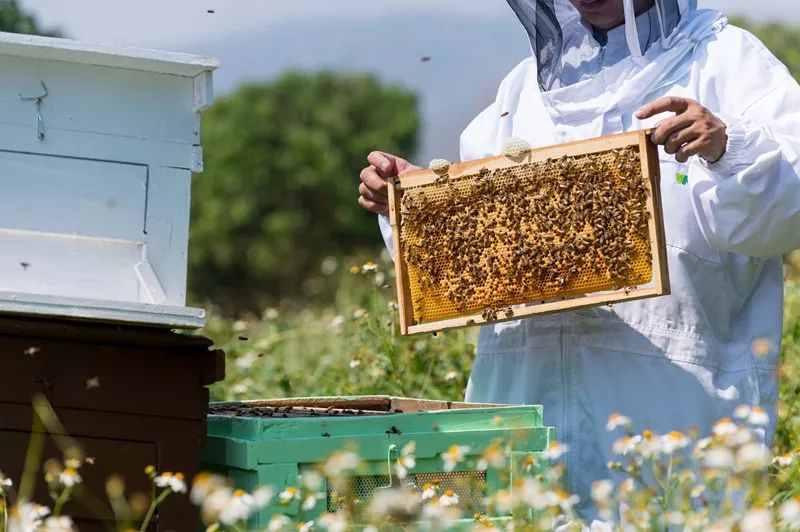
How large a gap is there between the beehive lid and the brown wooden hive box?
765 millimetres

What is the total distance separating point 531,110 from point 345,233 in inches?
1053

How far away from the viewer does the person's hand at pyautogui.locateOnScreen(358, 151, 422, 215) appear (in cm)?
404

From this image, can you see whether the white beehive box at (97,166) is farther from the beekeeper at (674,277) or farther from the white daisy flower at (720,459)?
the white daisy flower at (720,459)

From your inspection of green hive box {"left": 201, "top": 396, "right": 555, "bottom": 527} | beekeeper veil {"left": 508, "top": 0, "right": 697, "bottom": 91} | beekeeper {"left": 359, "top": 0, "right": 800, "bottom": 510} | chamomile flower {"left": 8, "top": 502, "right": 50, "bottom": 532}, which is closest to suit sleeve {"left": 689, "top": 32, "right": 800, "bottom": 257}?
beekeeper {"left": 359, "top": 0, "right": 800, "bottom": 510}

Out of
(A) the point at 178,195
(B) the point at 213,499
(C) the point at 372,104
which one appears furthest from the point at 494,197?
(C) the point at 372,104

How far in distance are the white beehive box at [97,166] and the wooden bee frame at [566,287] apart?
0.72 meters

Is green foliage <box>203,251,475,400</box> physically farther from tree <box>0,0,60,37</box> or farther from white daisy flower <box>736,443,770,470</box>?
tree <box>0,0,60,37</box>

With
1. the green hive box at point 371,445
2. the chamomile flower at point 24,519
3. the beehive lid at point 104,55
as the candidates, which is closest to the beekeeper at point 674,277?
the green hive box at point 371,445

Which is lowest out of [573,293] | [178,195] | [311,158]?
[573,293]

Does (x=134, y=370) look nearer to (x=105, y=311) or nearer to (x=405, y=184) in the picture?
(x=105, y=311)

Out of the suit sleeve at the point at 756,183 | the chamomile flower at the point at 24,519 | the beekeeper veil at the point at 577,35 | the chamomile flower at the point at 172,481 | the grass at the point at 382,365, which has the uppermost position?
the beekeeper veil at the point at 577,35

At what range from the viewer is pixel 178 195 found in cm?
348

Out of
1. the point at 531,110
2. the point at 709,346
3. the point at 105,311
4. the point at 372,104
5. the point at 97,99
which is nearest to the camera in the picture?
the point at 105,311

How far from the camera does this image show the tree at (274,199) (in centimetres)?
3058
